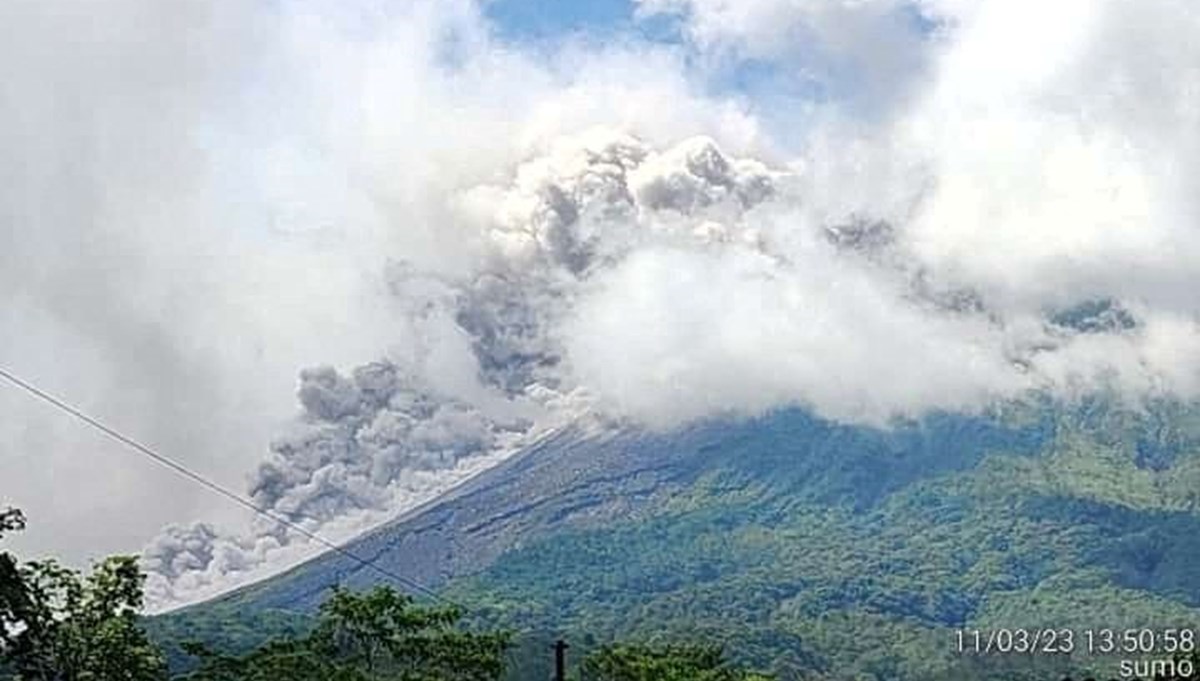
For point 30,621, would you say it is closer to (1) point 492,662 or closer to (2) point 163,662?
(2) point 163,662

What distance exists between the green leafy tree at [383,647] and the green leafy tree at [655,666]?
6.29 meters

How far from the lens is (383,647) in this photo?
52.7 m

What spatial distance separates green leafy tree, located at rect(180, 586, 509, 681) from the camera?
169ft

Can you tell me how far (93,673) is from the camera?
42.5 metres

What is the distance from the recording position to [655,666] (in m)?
58.0

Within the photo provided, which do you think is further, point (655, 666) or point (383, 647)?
point (655, 666)

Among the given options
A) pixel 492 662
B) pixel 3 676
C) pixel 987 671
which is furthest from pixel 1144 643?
pixel 987 671

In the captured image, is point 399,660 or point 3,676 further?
point 3,676

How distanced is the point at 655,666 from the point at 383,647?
437 inches

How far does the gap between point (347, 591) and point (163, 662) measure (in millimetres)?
10105

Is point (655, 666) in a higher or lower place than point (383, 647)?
higher

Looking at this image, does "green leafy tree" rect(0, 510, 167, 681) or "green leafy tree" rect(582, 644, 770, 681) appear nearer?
"green leafy tree" rect(0, 510, 167, 681)

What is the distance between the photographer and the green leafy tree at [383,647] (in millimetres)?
51469

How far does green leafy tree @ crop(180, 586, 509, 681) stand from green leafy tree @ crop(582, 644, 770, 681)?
248 inches
